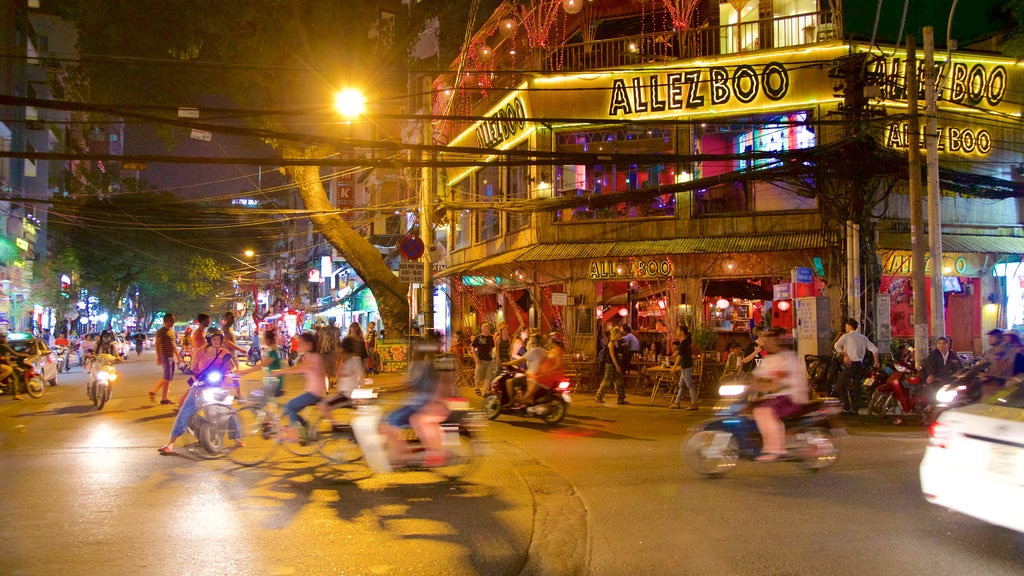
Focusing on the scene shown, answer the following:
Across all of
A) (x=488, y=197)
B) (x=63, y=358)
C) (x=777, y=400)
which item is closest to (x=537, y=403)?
Answer: (x=777, y=400)

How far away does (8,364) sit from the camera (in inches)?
714

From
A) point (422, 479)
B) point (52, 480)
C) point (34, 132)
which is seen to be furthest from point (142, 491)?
point (34, 132)

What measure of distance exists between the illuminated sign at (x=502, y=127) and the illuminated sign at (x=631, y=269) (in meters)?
4.74

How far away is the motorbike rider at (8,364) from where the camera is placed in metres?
18.0

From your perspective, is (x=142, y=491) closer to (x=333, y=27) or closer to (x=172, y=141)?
(x=333, y=27)

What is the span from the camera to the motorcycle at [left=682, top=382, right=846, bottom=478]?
27.5 ft

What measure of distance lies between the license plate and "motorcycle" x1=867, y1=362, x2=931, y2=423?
29.5ft

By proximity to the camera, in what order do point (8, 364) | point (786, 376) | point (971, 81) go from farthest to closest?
point (971, 81) → point (8, 364) → point (786, 376)

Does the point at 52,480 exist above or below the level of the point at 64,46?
below

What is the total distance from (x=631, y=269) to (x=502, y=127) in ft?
21.1

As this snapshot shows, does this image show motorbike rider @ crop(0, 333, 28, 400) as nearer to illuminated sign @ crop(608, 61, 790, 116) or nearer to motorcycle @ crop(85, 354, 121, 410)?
motorcycle @ crop(85, 354, 121, 410)

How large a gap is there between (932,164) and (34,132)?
4774cm

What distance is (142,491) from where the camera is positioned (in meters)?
8.20

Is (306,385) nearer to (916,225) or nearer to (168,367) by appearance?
(168,367)
